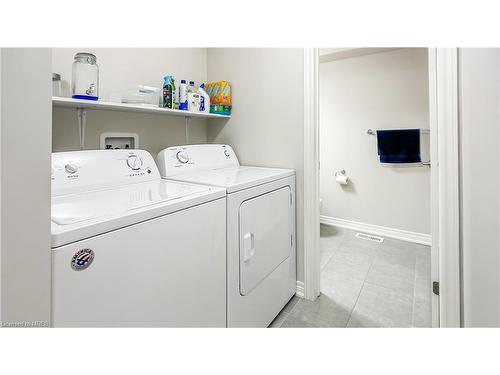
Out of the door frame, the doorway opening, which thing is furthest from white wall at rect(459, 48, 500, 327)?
the doorway opening

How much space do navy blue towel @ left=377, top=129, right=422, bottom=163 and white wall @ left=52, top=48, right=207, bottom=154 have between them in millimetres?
2025

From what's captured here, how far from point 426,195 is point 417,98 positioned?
1.05 m

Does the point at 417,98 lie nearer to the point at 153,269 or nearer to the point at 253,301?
the point at 253,301

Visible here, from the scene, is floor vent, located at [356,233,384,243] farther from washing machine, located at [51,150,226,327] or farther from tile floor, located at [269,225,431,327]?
washing machine, located at [51,150,226,327]

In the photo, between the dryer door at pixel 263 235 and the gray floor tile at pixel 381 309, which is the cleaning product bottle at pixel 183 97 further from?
the gray floor tile at pixel 381 309

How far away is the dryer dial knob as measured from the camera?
1.28 meters

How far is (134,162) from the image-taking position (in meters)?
1.58

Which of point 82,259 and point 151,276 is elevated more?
point 82,259

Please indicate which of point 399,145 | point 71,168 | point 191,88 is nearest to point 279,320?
point 71,168

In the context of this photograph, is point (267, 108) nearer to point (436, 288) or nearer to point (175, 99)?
point (175, 99)

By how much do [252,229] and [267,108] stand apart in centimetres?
104

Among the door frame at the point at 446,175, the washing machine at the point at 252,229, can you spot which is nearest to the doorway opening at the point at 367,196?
the washing machine at the point at 252,229

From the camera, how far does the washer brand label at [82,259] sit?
756mm

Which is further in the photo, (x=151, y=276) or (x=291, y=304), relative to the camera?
(x=291, y=304)
